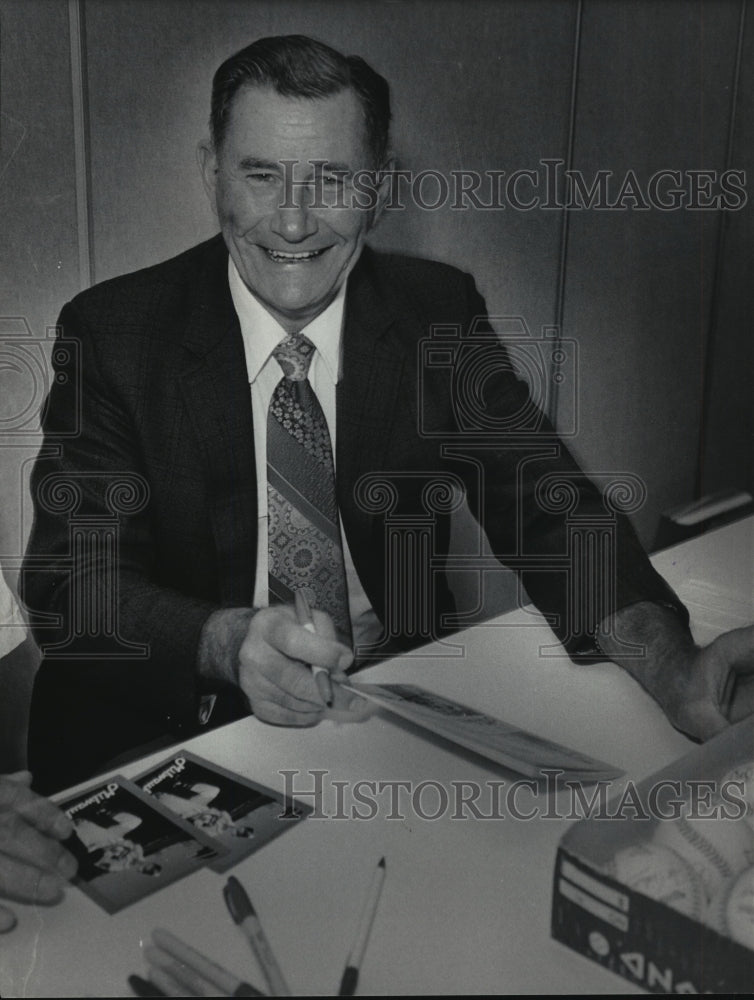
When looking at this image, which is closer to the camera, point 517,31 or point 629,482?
point 517,31

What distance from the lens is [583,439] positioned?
4.11 ft

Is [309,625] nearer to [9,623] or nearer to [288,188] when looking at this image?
[9,623]

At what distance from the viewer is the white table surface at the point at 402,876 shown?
0.75m

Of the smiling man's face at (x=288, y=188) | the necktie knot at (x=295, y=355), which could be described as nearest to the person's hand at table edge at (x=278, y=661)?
the necktie knot at (x=295, y=355)

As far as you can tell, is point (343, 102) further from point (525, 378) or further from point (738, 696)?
point (738, 696)

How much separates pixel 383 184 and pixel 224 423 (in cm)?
36

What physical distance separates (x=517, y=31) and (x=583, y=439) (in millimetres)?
541

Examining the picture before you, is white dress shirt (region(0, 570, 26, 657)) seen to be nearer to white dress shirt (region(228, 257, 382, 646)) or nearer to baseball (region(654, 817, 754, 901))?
white dress shirt (region(228, 257, 382, 646))

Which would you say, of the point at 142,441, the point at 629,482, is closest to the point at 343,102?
the point at 142,441

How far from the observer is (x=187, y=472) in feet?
3.64

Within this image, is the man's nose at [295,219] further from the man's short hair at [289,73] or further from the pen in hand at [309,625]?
the pen in hand at [309,625]

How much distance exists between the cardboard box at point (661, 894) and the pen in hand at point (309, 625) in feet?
1.08

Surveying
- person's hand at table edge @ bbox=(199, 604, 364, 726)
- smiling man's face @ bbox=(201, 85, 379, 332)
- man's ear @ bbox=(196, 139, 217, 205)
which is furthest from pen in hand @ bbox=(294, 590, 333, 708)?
man's ear @ bbox=(196, 139, 217, 205)

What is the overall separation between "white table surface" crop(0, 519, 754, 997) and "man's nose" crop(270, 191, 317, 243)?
564mm
